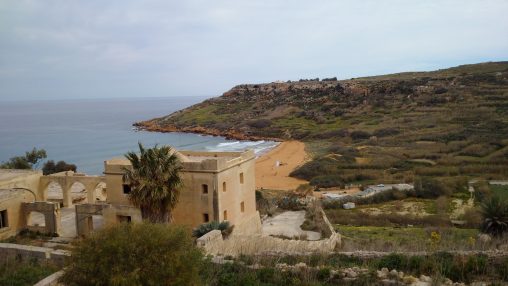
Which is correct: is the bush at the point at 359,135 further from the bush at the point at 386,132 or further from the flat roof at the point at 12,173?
the flat roof at the point at 12,173

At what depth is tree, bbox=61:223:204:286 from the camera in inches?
388

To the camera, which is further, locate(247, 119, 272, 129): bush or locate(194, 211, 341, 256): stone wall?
locate(247, 119, 272, 129): bush

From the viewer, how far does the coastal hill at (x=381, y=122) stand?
58.0m

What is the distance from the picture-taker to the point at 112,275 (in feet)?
31.9

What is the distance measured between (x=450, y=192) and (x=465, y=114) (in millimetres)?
42927

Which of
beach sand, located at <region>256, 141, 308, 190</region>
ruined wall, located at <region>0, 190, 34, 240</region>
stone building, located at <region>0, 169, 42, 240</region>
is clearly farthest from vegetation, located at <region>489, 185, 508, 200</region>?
ruined wall, located at <region>0, 190, 34, 240</region>

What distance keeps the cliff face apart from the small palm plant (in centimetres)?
4411

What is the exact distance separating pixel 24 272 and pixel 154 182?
272 inches

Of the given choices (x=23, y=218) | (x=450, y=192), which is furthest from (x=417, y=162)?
(x=23, y=218)

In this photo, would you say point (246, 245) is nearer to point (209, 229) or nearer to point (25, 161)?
point (209, 229)

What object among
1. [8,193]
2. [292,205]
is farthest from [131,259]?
[292,205]

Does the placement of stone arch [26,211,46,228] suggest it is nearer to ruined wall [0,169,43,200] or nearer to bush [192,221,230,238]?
ruined wall [0,169,43,200]

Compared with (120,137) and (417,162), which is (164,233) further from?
(120,137)

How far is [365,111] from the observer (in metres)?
101
